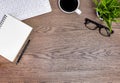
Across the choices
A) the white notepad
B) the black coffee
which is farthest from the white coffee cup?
the white notepad

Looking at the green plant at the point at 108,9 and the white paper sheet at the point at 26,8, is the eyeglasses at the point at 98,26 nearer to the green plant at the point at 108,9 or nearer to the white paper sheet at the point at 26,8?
the green plant at the point at 108,9

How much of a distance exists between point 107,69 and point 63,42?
0.64 ft

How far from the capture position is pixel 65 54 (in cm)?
96

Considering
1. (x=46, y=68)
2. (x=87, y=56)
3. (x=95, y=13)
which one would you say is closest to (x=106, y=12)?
(x=95, y=13)

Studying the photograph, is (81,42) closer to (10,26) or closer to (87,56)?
(87,56)

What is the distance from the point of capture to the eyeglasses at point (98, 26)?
0.94 metres

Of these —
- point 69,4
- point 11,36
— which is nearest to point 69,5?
point 69,4

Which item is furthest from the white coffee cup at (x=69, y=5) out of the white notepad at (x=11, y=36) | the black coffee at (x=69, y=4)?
the white notepad at (x=11, y=36)

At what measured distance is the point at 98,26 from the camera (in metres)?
0.94

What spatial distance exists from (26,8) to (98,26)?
27cm

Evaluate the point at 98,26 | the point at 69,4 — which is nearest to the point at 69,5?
the point at 69,4

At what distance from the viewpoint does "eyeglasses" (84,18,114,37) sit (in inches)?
37.1

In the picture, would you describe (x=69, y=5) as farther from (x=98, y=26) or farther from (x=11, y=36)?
(x=11, y=36)

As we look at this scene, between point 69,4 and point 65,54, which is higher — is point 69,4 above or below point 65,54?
above
